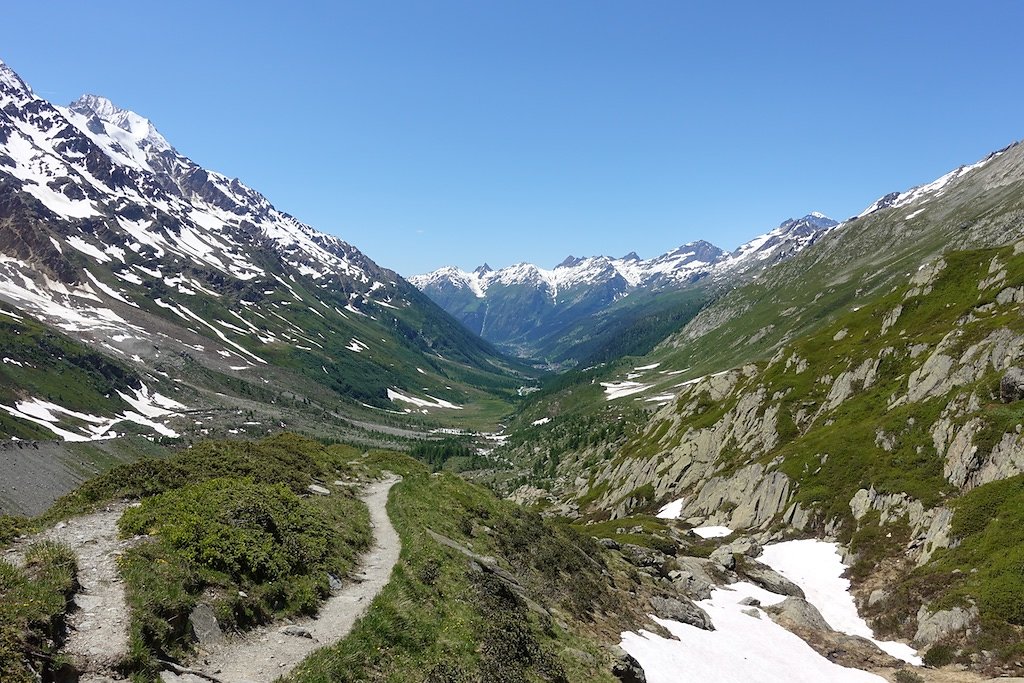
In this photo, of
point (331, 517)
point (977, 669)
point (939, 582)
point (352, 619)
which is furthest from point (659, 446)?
→ point (352, 619)

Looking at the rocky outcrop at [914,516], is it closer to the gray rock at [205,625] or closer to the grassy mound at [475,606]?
the grassy mound at [475,606]

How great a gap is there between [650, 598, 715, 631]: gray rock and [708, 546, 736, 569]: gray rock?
13.6 m

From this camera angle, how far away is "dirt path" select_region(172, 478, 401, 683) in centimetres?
1392

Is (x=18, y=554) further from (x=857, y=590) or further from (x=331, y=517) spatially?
(x=857, y=590)

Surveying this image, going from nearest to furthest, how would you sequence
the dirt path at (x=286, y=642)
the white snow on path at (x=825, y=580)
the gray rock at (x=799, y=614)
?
the dirt path at (x=286, y=642) → the white snow on path at (x=825, y=580) → the gray rock at (x=799, y=614)

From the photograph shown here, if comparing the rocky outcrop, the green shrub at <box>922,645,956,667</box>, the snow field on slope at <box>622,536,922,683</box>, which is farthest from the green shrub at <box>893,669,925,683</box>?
the rocky outcrop

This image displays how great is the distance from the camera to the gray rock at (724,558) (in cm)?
5128

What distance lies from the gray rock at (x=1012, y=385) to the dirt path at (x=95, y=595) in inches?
2717

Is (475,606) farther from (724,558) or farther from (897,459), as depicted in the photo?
(897,459)

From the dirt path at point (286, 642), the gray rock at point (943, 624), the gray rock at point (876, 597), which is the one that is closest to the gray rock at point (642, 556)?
the gray rock at point (876, 597)

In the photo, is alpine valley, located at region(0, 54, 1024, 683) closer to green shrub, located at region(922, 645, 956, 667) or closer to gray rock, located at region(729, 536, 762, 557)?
green shrub, located at region(922, 645, 956, 667)

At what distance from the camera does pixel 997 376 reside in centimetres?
5616

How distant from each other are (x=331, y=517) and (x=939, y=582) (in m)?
43.2

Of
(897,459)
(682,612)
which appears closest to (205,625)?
(682,612)
